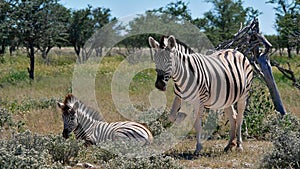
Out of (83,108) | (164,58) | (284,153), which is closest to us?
(284,153)

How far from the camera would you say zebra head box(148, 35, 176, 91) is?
7.38 meters

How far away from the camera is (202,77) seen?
7973 millimetres

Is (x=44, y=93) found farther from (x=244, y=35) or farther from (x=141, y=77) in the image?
(x=244, y=35)

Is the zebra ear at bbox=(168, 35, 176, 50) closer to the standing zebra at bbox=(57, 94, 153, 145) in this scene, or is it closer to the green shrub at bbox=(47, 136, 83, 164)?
the standing zebra at bbox=(57, 94, 153, 145)

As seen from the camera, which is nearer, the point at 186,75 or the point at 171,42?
the point at 171,42

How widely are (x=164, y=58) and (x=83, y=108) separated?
1.90m

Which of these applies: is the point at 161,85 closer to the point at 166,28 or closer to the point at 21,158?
the point at 21,158

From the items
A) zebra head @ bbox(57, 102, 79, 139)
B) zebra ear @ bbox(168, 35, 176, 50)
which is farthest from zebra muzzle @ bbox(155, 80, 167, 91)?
zebra head @ bbox(57, 102, 79, 139)

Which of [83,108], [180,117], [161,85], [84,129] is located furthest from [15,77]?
[161,85]

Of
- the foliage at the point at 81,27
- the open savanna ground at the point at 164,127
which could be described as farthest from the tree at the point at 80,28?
the open savanna ground at the point at 164,127

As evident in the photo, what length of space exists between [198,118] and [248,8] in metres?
36.6

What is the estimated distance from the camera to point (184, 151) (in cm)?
850

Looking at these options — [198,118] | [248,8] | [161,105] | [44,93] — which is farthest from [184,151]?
[248,8]

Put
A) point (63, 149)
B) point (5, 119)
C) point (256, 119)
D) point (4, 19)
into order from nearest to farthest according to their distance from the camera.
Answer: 1. point (63, 149)
2. point (256, 119)
3. point (5, 119)
4. point (4, 19)
